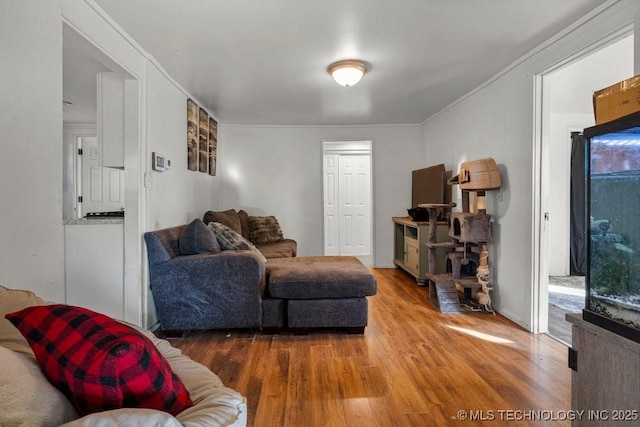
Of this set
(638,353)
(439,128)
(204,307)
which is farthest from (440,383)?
(439,128)

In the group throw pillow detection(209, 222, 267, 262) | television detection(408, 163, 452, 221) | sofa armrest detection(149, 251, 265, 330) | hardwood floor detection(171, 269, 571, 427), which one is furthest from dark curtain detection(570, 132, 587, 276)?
sofa armrest detection(149, 251, 265, 330)

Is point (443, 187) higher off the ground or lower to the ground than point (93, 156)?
lower

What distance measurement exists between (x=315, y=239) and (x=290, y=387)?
11.5 ft

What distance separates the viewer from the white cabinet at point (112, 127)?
105 inches

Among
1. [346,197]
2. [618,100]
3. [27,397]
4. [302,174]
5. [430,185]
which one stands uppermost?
[302,174]

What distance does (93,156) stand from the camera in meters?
5.14

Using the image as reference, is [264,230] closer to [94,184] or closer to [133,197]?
[133,197]

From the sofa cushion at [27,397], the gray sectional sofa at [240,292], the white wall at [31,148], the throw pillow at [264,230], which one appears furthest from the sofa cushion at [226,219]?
the sofa cushion at [27,397]

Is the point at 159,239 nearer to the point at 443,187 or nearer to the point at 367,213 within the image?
the point at 443,187

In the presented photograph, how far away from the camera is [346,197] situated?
6695mm

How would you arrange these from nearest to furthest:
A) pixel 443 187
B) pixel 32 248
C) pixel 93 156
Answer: pixel 32 248
pixel 443 187
pixel 93 156

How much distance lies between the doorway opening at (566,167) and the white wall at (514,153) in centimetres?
8

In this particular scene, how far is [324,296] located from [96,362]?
7.06 feet

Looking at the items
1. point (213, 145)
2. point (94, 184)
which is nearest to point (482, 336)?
point (213, 145)
